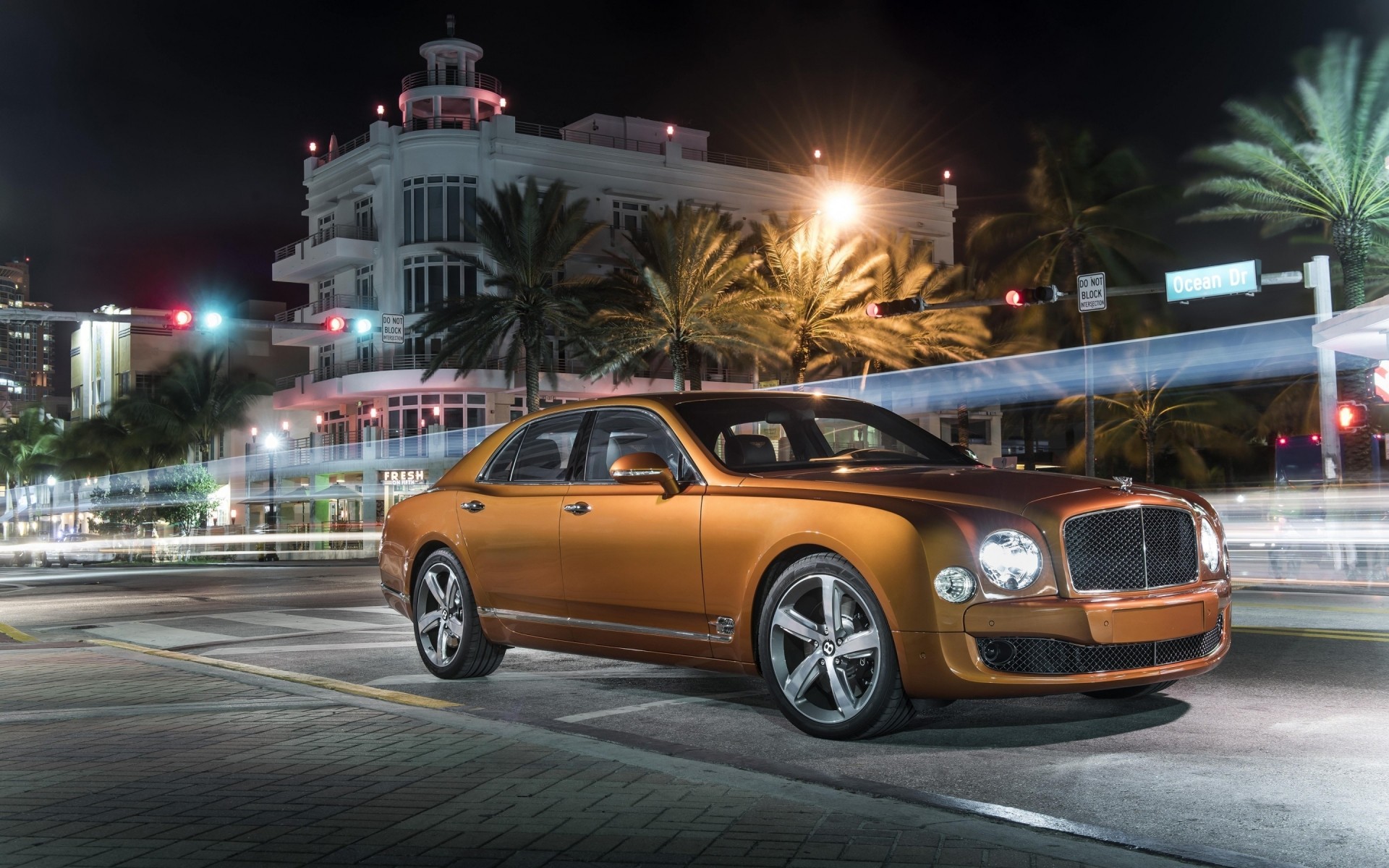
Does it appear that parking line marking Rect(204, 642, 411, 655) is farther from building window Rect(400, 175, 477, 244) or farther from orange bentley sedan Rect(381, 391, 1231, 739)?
building window Rect(400, 175, 477, 244)

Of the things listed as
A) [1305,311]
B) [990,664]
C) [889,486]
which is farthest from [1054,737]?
→ [1305,311]

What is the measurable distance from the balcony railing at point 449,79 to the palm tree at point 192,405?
19063mm

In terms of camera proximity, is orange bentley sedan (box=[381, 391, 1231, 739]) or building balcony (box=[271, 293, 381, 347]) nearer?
orange bentley sedan (box=[381, 391, 1231, 739])

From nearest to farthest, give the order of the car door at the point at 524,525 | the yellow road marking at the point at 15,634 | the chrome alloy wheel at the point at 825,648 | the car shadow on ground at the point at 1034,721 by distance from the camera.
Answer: the chrome alloy wheel at the point at 825,648, the car shadow on ground at the point at 1034,721, the car door at the point at 524,525, the yellow road marking at the point at 15,634

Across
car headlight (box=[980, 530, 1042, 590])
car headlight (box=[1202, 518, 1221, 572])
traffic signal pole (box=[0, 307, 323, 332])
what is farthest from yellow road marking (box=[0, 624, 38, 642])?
traffic signal pole (box=[0, 307, 323, 332])

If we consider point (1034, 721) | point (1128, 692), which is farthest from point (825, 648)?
point (1128, 692)

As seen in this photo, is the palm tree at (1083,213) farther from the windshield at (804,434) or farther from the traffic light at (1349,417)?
the windshield at (804,434)

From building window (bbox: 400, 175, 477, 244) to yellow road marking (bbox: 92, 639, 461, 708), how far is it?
52.8m

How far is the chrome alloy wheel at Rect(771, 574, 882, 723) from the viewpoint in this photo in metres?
5.68

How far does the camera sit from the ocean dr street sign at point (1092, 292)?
26578 millimetres

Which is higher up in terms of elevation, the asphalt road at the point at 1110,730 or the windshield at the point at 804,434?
the windshield at the point at 804,434

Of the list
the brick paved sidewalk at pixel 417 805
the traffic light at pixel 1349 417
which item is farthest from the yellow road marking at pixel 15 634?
the traffic light at pixel 1349 417

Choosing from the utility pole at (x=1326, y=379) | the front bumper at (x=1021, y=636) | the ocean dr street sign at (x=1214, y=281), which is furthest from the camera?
the ocean dr street sign at (x=1214, y=281)

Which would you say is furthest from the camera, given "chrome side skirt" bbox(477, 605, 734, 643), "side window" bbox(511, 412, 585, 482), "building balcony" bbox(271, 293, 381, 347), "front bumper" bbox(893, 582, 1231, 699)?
"building balcony" bbox(271, 293, 381, 347)
